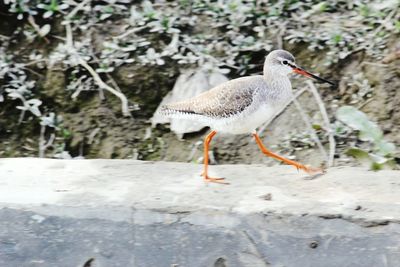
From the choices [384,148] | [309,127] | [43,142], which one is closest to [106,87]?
[43,142]

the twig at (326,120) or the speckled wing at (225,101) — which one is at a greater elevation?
the speckled wing at (225,101)

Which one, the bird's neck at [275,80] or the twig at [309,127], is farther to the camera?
the twig at [309,127]

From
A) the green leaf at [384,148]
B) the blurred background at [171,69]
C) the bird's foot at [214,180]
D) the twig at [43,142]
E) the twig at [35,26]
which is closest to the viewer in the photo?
the bird's foot at [214,180]

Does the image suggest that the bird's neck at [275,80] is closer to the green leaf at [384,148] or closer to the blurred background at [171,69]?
the green leaf at [384,148]

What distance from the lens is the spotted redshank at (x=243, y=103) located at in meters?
4.46

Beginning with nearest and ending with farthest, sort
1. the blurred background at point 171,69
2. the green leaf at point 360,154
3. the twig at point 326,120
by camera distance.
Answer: the green leaf at point 360,154 < the twig at point 326,120 < the blurred background at point 171,69

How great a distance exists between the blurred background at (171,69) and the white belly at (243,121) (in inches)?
39.0

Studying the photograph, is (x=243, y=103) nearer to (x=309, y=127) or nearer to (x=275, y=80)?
(x=275, y=80)

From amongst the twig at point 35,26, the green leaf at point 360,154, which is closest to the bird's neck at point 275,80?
the green leaf at point 360,154

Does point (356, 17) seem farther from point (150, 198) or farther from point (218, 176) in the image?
point (150, 198)

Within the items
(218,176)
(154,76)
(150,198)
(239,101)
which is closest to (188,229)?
(150,198)

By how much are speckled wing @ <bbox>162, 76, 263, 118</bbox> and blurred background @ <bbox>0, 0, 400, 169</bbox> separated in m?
1.01

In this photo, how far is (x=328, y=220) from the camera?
3691 mm

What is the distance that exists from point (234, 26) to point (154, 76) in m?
0.74
